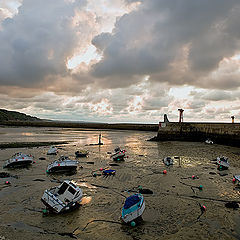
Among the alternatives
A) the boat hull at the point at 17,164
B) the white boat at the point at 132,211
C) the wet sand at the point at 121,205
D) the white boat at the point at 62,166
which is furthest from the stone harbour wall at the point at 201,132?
the white boat at the point at 132,211

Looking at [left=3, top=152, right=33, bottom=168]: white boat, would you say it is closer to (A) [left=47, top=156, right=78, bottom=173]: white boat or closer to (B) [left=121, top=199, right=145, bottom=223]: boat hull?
(A) [left=47, top=156, right=78, bottom=173]: white boat

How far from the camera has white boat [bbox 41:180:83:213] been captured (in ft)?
41.3

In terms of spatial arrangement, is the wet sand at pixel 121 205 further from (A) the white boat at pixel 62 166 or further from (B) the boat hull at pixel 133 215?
(A) the white boat at pixel 62 166

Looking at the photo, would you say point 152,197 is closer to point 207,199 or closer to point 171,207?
point 171,207

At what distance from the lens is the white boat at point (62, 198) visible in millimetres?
12585

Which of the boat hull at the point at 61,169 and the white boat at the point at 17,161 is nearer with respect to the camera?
the boat hull at the point at 61,169

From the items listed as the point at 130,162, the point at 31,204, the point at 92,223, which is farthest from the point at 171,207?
the point at 130,162

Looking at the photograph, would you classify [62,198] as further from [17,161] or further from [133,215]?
[17,161]

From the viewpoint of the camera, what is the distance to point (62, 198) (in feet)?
43.1

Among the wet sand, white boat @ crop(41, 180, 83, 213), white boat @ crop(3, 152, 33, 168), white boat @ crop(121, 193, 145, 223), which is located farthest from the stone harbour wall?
white boat @ crop(41, 180, 83, 213)

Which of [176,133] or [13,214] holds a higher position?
[176,133]

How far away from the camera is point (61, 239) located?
32.6 ft

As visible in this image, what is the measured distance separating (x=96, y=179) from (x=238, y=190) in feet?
42.7

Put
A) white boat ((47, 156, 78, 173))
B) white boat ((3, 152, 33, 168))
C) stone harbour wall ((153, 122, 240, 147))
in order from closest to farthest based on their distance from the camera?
white boat ((47, 156, 78, 173)) → white boat ((3, 152, 33, 168)) → stone harbour wall ((153, 122, 240, 147))
